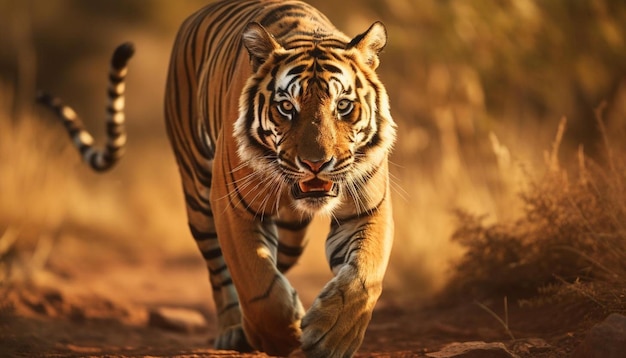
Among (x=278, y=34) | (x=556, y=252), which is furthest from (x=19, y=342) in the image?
(x=556, y=252)

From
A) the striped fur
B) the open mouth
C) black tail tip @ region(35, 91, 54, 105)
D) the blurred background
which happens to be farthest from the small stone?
black tail tip @ region(35, 91, 54, 105)

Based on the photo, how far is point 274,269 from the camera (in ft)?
14.0

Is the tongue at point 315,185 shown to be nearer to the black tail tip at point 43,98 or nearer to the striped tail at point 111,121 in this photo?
the striped tail at point 111,121

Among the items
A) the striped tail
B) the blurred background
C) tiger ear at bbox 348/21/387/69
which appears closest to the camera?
tiger ear at bbox 348/21/387/69

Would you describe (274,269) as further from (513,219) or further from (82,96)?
(82,96)

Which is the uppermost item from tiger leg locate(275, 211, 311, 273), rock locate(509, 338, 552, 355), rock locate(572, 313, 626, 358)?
tiger leg locate(275, 211, 311, 273)

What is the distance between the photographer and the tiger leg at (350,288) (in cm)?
390

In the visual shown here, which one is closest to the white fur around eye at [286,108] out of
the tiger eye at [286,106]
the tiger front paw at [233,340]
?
the tiger eye at [286,106]

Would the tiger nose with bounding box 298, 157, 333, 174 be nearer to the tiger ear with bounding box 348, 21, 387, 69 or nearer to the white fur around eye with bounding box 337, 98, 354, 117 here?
the white fur around eye with bounding box 337, 98, 354, 117

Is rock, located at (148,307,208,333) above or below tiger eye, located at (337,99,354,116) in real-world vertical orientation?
below

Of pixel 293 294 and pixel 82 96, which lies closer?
pixel 293 294

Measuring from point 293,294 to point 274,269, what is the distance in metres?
0.13

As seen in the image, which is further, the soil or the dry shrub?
the soil

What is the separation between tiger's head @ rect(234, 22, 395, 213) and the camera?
4043 mm
